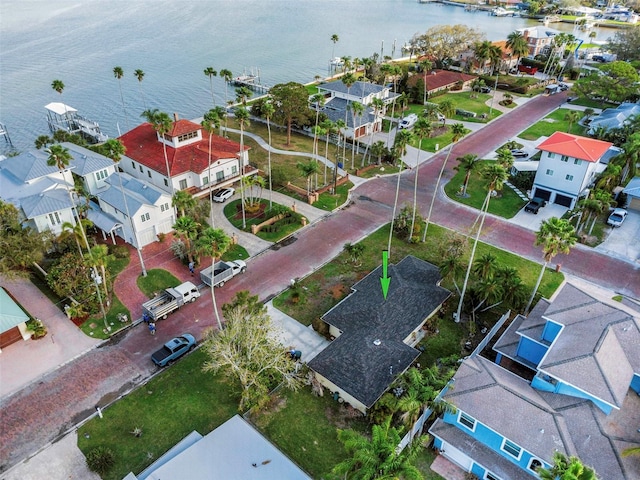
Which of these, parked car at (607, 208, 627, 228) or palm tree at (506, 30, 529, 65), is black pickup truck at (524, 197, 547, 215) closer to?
parked car at (607, 208, 627, 228)

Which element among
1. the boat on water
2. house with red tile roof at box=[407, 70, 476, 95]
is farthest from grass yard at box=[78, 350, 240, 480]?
house with red tile roof at box=[407, 70, 476, 95]

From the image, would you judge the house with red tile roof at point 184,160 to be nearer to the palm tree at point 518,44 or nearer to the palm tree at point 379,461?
the palm tree at point 379,461


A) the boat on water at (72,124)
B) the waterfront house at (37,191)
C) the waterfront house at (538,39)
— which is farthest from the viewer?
the waterfront house at (538,39)

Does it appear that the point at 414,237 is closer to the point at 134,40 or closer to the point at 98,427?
the point at 98,427

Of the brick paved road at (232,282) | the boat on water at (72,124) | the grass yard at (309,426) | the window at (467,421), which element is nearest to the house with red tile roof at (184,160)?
the brick paved road at (232,282)

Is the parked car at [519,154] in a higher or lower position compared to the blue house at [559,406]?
lower

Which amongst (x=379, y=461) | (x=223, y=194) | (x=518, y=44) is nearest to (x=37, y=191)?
(x=223, y=194)
